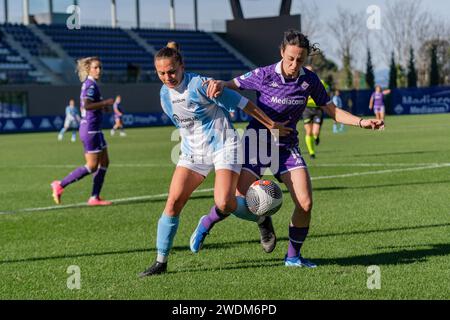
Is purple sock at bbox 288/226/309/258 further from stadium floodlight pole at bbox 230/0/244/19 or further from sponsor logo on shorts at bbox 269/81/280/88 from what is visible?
stadium floodlight pole at bbox 230/0/244/19

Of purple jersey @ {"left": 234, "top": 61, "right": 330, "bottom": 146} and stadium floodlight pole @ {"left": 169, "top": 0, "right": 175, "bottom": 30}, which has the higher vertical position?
stadium floodlight pole @ {"left": 169, "top": 0, "right": 175, "bottom": 30}

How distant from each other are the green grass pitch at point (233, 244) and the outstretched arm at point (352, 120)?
4.07 ft

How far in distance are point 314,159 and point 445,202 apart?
9.68m

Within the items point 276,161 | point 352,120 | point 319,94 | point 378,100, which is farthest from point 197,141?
point 378,100

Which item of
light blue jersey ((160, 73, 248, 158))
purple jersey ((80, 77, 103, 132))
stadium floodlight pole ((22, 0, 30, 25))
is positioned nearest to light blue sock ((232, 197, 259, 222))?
light blue jersey ((160, 73, 248, 158))

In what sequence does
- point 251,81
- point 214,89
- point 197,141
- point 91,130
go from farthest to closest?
point 91,130
point 251,81
point 197,141
point 214,89

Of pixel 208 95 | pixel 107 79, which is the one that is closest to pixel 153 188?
pixel 208 95

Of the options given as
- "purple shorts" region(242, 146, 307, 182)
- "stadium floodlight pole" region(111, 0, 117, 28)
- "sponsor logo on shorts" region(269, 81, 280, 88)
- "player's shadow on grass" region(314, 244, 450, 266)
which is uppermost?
"stadium floodlight pole" region(111, 0, 117, 28)

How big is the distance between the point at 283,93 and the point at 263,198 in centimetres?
99

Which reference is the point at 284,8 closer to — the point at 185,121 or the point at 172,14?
the point at 172,14

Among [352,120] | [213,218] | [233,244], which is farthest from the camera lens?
[233,244]

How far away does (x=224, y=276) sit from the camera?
23.6 feet

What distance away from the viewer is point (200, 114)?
7438 mm

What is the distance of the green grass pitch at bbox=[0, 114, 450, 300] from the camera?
264 inches
